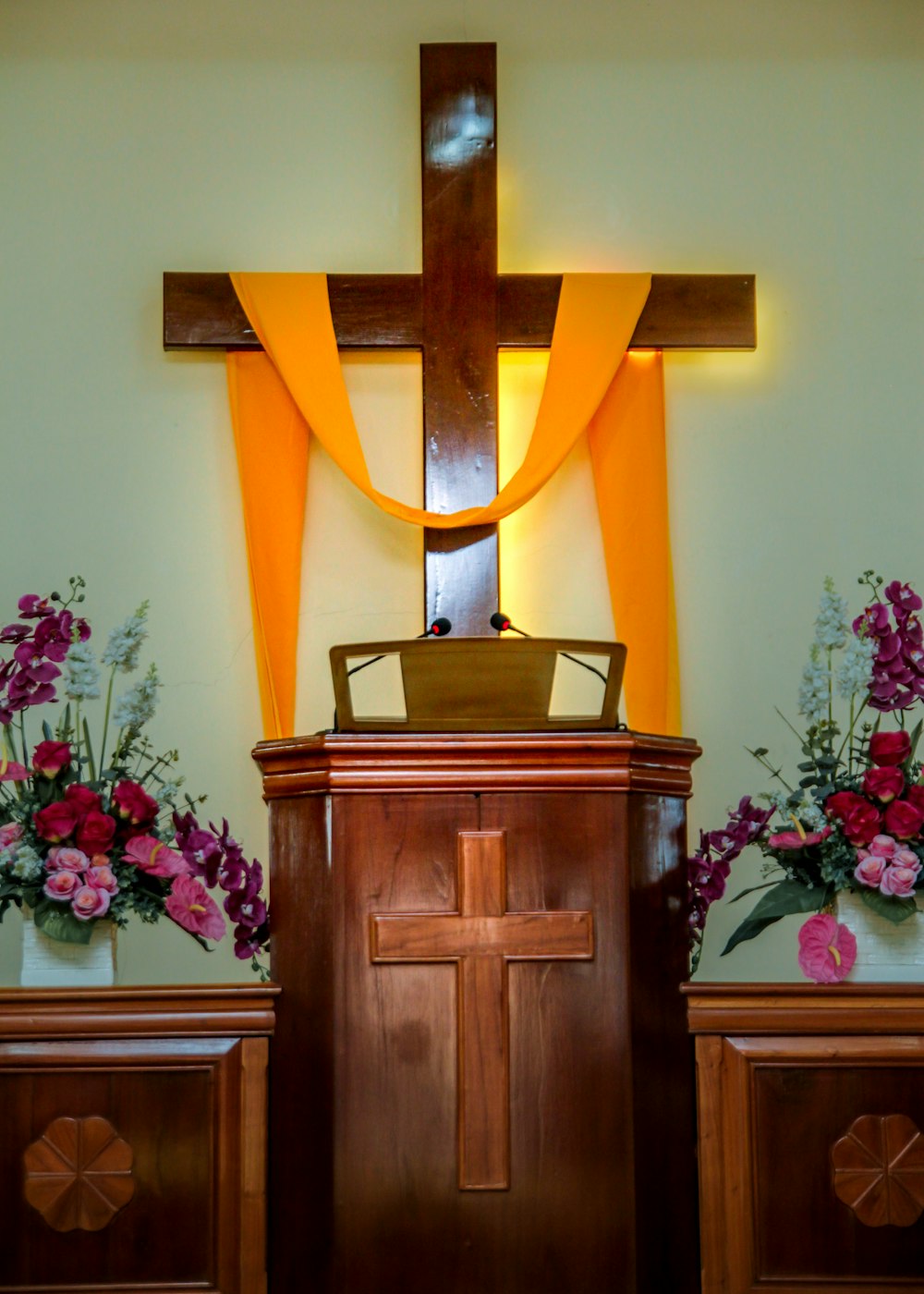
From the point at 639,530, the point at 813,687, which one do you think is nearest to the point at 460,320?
the point at 639,530

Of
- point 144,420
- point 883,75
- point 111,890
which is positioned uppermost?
point 883,75

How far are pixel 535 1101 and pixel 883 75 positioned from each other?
10.9 ft

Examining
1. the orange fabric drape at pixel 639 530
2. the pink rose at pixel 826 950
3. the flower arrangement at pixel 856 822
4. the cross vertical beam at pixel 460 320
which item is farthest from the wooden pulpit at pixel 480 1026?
the cross vertical beam at pixel 460 320

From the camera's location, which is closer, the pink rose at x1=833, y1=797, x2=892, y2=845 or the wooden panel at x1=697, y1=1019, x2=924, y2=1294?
the wooden panel at x1=697, y1=1019, x2=924, y2=1294

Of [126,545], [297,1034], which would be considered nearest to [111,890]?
[297,1034]

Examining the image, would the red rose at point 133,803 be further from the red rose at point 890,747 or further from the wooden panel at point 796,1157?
the red rose at point 890,747

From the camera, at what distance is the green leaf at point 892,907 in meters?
2.93

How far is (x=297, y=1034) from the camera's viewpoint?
2.64m

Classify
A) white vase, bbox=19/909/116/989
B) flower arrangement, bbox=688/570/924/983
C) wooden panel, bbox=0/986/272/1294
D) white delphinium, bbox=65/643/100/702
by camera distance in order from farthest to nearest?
white delphinium, bbox=65/643/100/702 < white vase, bbox=19/909/116/989 < flower arrangement, bbox=688/570/924/983 < wooden panel, bbox=0/986/272/1294

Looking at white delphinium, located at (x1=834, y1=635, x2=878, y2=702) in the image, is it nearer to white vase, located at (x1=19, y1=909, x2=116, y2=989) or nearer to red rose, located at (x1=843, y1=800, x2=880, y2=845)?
red rose, located at (x1=843, y1=800, x2=880, y2=845)

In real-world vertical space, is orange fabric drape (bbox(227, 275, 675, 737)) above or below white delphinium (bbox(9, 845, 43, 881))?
above

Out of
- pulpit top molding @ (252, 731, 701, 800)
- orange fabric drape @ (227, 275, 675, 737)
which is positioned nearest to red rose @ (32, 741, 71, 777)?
pulpit top molding @ (252, 731, 701, 800)

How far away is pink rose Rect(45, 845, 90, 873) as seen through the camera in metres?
3.00

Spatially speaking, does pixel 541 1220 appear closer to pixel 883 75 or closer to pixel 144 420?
pixel 144 420
